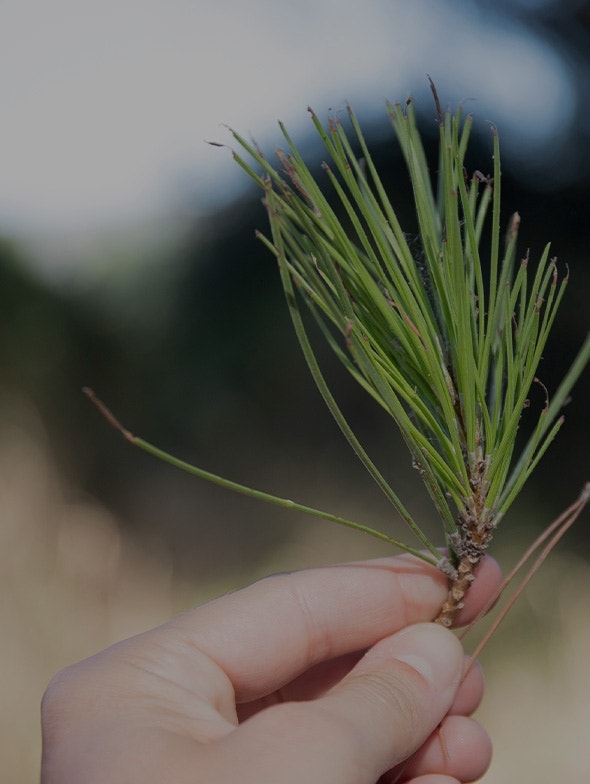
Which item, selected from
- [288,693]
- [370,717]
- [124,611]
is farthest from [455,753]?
[124,611]

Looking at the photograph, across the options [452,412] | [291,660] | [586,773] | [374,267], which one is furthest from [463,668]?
[586,773]

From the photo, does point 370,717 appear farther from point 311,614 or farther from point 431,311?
point 431,311

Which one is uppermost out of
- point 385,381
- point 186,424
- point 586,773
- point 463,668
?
point 385,381

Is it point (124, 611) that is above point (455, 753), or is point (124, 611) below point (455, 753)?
below

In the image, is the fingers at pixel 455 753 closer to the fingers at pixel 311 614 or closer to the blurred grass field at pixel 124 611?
the fingers at pixel 311 614

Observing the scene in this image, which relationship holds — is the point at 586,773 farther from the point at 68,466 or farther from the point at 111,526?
the point at 68,466

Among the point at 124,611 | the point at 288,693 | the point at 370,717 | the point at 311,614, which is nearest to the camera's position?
the point at 370,717

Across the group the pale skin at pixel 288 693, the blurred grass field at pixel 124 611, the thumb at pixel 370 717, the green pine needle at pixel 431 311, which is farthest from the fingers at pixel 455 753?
the blurred grass field at pixel 124 611
